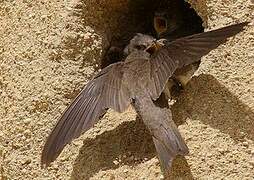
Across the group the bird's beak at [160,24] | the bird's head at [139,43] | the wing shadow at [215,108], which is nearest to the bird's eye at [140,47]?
the bird's head at [139,43]

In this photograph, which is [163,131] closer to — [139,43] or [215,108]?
[215,108]

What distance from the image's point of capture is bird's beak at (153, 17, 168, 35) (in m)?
2.86

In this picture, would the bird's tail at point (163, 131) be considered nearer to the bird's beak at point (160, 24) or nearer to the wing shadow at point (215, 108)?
the wing shadow at point (215, 108)

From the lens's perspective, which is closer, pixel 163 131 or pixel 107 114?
pixel 163 131

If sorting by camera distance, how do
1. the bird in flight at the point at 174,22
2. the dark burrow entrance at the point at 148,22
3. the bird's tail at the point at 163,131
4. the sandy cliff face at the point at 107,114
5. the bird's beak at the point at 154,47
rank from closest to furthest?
the bird's tail at the point at 163,131 → the sandy cliff face at the point at 107,114 → the bird's beak at the point at 154,47 → the dark burrow entrance at the point at 148,22 → the bird in flight at the point at 174,22

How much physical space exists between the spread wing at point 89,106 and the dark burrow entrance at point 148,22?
0.32 meters

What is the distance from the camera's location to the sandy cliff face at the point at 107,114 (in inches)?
80.7

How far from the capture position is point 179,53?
2084 millimetres

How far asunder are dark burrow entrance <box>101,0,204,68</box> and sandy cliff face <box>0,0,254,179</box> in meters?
0.07

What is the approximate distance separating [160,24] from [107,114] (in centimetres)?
69

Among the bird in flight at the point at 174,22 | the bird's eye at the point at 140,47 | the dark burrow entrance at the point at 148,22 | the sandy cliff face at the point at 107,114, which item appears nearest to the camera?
the sandy cliff face at the point at 107,114

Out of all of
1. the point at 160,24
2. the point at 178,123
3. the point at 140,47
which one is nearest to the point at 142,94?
the point at 178,123

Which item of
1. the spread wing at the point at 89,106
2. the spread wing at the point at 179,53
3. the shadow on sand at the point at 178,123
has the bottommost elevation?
the shadow on sand at the point at 178,123

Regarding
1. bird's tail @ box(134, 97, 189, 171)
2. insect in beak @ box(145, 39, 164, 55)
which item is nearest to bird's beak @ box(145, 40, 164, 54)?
insect in beak @ box(145, 39, 164, 55)
